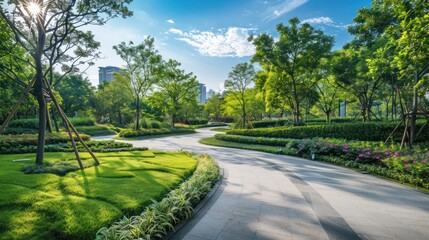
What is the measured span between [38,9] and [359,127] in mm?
16014

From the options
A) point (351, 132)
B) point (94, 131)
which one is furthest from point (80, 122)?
point (351, 132)

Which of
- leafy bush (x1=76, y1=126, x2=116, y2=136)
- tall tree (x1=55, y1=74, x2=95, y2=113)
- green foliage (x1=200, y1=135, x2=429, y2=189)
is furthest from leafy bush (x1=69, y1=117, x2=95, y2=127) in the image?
green foliage (x1=200, y1=135, x2=429, y2=189)

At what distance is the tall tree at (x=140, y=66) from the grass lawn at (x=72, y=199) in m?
18.7

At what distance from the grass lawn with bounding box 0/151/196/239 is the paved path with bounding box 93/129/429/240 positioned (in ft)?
4.15

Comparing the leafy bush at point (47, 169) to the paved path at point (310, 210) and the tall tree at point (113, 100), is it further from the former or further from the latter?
the tall tree at point (113, 100)

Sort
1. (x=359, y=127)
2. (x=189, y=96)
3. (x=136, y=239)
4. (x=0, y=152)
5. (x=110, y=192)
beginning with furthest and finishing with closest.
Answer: (x=189, y=96), (x=359, y=127), (x=0, y=152), (x=110, y=192), (x=136, y=239)

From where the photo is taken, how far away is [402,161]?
23.2ft

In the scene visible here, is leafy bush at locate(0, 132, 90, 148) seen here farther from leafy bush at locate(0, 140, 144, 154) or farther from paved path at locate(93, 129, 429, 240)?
paved path at locate(93, 129, 429, 240)

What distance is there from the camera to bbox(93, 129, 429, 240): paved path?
11.4 ft

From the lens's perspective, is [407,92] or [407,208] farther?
[407,92]

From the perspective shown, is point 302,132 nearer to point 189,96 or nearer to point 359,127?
point 359,127

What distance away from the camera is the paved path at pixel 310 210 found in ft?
11.4

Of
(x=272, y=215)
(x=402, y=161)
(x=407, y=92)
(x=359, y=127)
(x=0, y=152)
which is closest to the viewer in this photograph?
(x=272, y=215)

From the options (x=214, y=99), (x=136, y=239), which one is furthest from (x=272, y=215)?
(x=214, y=99)
